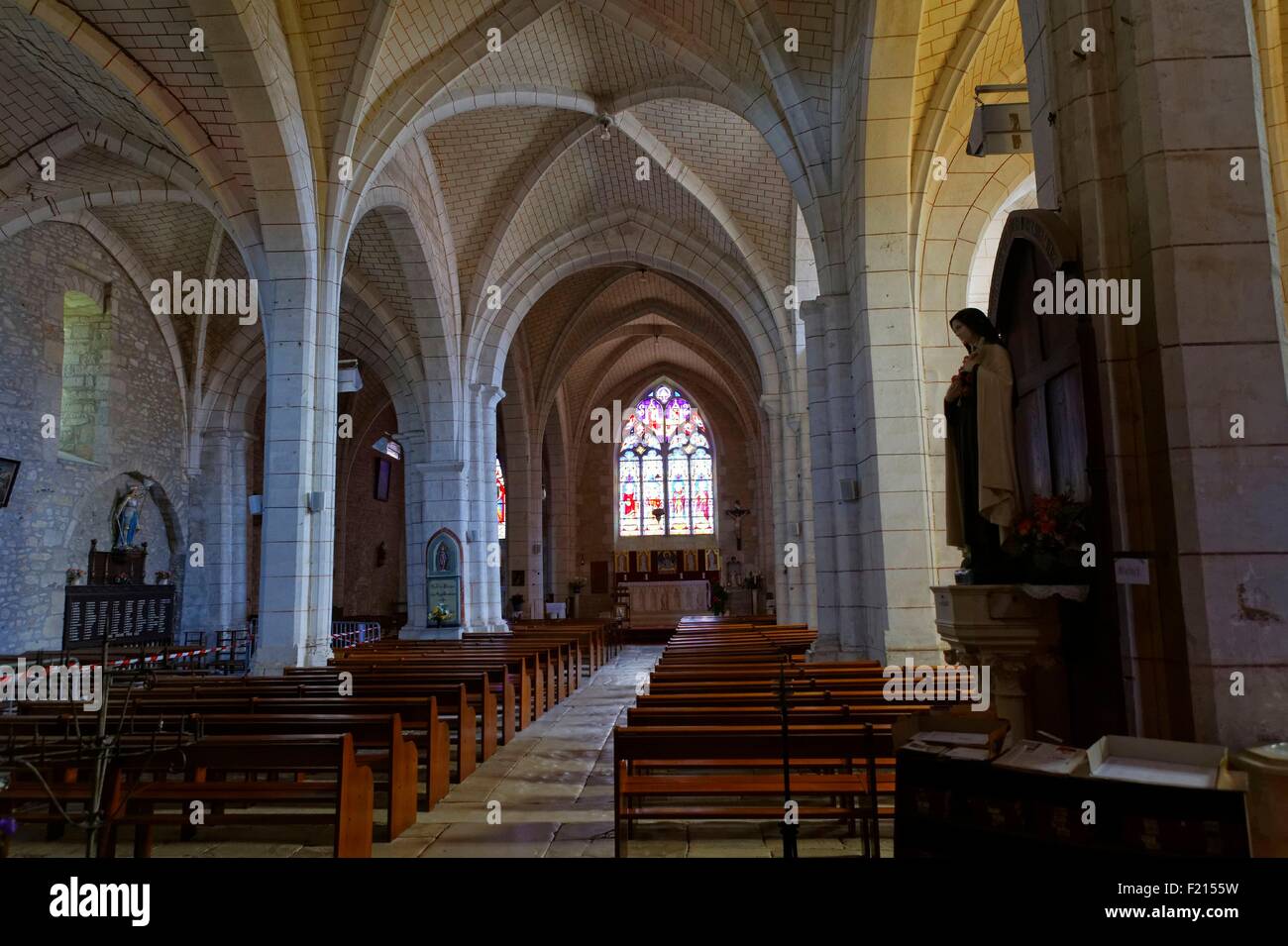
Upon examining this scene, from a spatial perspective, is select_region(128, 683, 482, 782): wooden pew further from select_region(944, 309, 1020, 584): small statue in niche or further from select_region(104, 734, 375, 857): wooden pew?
select_region(944, 309, 1020, 584): small statue in niche

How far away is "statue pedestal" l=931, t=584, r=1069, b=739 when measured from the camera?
3.63m

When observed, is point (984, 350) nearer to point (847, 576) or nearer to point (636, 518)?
point (847, 576)

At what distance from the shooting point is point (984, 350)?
393 cm

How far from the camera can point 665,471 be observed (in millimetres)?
28453

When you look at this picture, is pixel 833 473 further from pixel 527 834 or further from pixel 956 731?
pixel 956 731

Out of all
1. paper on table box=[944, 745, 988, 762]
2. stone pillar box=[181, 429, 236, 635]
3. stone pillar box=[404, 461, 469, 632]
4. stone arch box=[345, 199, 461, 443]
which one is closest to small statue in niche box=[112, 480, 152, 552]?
stone pillar box=[181, 429, 236, 635]

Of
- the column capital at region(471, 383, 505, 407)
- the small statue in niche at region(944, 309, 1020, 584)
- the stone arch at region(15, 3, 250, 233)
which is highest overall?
the stone arch at region(15, 3, 250, 233)

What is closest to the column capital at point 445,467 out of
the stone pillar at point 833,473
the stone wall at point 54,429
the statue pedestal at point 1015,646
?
the stone wall at point 54,429

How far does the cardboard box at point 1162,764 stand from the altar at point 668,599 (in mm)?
20793

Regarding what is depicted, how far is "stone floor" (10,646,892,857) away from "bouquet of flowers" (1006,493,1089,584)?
61.5 inches

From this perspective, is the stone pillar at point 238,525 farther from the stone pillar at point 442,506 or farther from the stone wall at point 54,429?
the stone pillar at point 442,506

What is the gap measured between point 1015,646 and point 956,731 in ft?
3.41

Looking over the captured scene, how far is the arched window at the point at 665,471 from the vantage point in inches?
1108

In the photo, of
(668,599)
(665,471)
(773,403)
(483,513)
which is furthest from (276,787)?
(665,471)
